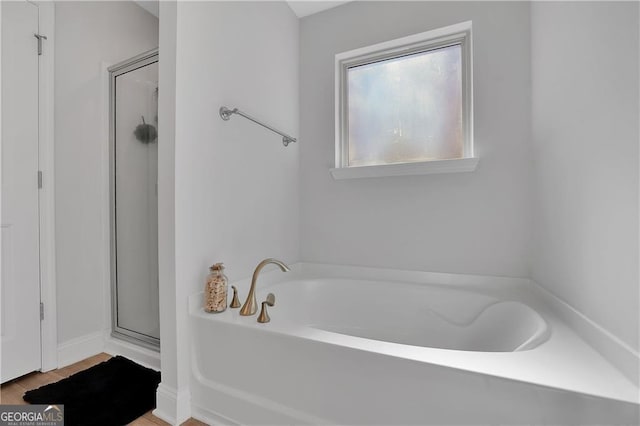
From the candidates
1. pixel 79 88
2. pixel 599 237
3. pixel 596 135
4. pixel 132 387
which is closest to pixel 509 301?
pixel 599 237

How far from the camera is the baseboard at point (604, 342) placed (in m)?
0.80

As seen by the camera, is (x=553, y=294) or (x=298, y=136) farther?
(x=298, y=136)

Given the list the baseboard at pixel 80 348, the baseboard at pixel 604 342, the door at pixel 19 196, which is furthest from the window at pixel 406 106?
the baseboard at pixel 80 348

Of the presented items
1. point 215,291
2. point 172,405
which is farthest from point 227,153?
point 172,405

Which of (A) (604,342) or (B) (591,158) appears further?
(B) (591,158)

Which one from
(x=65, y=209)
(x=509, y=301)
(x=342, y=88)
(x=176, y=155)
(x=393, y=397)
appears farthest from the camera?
(x=342, y=88)

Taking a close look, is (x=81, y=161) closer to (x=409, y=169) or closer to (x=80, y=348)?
(x=80, y=348)

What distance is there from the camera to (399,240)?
6.44 ft

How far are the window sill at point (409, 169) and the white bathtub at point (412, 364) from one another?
66 cm

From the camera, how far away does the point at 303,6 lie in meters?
2.18

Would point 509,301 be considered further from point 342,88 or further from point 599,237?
point 342,88

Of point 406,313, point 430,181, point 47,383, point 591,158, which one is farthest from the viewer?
point 430,181

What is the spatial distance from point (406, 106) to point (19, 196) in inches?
92.6

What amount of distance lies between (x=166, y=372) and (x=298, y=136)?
5.61 feet
